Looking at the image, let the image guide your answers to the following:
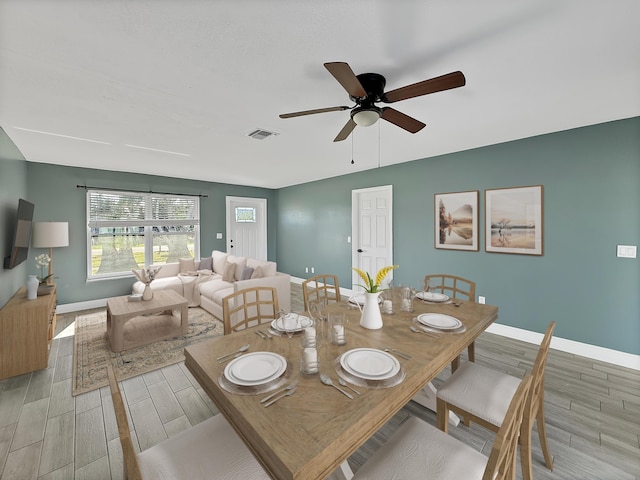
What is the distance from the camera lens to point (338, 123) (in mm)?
2701

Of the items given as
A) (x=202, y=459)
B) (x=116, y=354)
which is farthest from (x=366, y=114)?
(x=116, y=354)

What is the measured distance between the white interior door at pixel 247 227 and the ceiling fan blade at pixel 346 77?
5293 millimetres

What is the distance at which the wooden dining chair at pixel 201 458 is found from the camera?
0.98 meters

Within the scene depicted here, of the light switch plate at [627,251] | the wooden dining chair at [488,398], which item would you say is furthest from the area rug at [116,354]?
the light switch plate at [627,251]

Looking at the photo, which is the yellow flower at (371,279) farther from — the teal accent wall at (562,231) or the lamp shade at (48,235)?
the lamp shade at (48,235)

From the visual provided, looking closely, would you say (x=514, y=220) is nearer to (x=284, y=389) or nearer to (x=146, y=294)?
(x=284, y=389)

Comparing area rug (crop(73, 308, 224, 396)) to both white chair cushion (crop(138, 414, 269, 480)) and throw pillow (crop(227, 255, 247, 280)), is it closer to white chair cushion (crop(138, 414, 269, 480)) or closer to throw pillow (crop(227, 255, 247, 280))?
throw pillow (crop(227, 255, 247, 280))

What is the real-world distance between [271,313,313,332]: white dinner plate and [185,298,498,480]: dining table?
0.04 meters

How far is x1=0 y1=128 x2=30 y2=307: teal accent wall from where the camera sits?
2.79 m

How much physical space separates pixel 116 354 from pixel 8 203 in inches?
85.7

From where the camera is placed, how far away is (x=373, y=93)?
6.23 ft

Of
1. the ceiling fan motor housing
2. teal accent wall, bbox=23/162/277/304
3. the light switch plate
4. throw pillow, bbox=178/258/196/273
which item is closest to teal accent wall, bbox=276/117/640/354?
the light switch plate

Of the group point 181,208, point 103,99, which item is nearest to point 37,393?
point 103,99

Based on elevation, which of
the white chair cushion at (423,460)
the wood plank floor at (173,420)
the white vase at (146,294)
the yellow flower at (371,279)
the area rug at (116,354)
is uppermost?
the yellow flower at (371,279)
